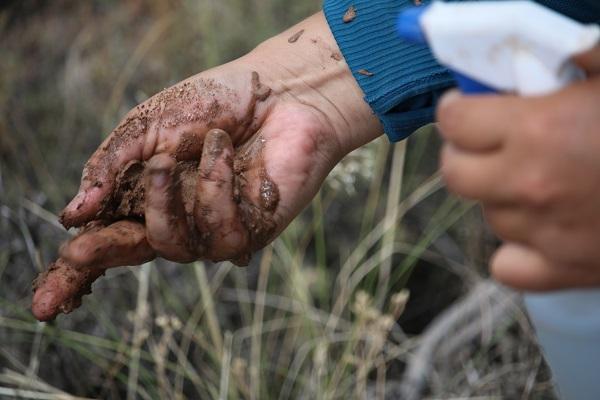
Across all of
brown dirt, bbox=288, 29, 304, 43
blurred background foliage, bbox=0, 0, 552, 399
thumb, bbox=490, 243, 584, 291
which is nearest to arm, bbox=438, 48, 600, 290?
thumb, bbox=490, 243, 584, 291

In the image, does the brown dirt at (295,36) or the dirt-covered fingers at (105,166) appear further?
the brown dirt at (295,36)

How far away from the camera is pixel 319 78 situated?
4.26ft

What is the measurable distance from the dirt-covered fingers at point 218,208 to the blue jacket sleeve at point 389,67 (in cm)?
29

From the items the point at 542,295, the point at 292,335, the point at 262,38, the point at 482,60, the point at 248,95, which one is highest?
the point at 482,60

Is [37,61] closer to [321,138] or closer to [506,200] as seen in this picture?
[321,138]

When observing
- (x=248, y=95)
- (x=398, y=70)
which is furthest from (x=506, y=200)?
(x=248, y=95)

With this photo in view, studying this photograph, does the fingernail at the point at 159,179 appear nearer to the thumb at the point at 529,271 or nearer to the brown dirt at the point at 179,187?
the brown dirt at the point at 179,187

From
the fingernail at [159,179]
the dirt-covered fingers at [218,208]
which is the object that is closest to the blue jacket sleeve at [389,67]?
the dirt-covered fingers at [218,208]

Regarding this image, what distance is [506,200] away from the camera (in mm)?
702

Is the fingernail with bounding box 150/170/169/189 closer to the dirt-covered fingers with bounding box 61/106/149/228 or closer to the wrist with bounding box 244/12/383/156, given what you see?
the dirt-covered fingers with bounding box 61/106/149/228

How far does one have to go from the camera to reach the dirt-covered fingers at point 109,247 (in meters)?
0.97

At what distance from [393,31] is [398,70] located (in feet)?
0.24

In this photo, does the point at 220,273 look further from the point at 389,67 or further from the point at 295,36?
the point at 389,67

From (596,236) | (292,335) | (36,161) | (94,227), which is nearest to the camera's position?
(596,236)
